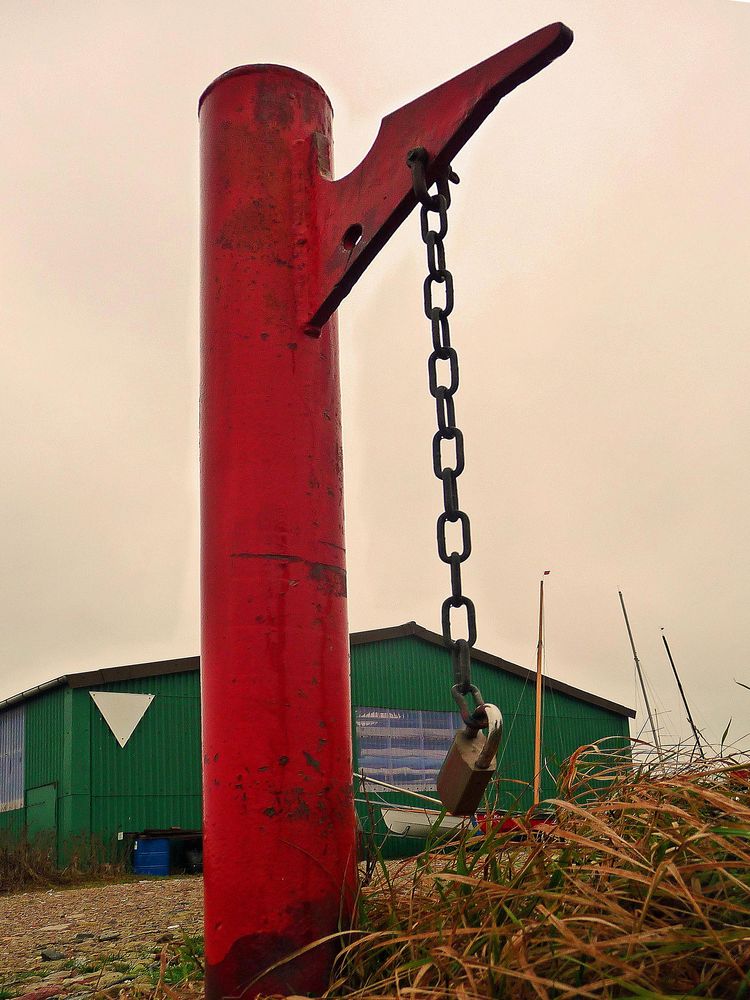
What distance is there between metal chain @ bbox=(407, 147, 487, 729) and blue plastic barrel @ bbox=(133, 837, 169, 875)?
14825mm

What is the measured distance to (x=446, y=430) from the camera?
2430 mm

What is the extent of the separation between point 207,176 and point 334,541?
4.04 ft

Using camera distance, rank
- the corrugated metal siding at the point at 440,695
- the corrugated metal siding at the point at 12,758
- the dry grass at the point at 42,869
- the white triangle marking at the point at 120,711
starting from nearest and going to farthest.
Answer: the dry grass at the point at 42,869 < the white triangle marking at the point at 120,711 < the corrugated metal siding at the point at 12,758 < the corrugated metal siding at the point at 440,695

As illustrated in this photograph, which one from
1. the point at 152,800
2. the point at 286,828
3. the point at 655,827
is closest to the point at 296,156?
the point at 286,828

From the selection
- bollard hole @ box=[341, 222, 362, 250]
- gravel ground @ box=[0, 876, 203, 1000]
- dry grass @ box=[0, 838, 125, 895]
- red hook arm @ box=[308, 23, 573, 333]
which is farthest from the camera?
dry grass @ box=[0, 838, 125, 895]

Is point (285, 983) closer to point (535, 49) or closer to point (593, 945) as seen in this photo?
point (593, 945)

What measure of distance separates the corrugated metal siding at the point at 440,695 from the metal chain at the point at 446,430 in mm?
17080

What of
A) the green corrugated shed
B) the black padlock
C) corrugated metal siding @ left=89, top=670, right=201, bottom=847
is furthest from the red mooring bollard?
corrugated metal siding @ left=89, top=670, right=201, bottom=847

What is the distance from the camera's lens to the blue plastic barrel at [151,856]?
15672mm

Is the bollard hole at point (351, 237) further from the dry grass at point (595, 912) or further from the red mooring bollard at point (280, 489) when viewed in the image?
the dry grass at point (595, 912)

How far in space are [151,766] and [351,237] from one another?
16334 millimetres

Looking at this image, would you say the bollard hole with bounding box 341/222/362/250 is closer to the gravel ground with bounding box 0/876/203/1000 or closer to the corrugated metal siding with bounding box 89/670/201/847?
the gravel ground with bounding box 0/876/203/1000

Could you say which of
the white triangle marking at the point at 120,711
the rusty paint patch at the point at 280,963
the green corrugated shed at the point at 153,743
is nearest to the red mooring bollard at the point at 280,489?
the rusty paint patch at the point at 280,963

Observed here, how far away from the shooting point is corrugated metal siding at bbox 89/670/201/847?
1706cm
